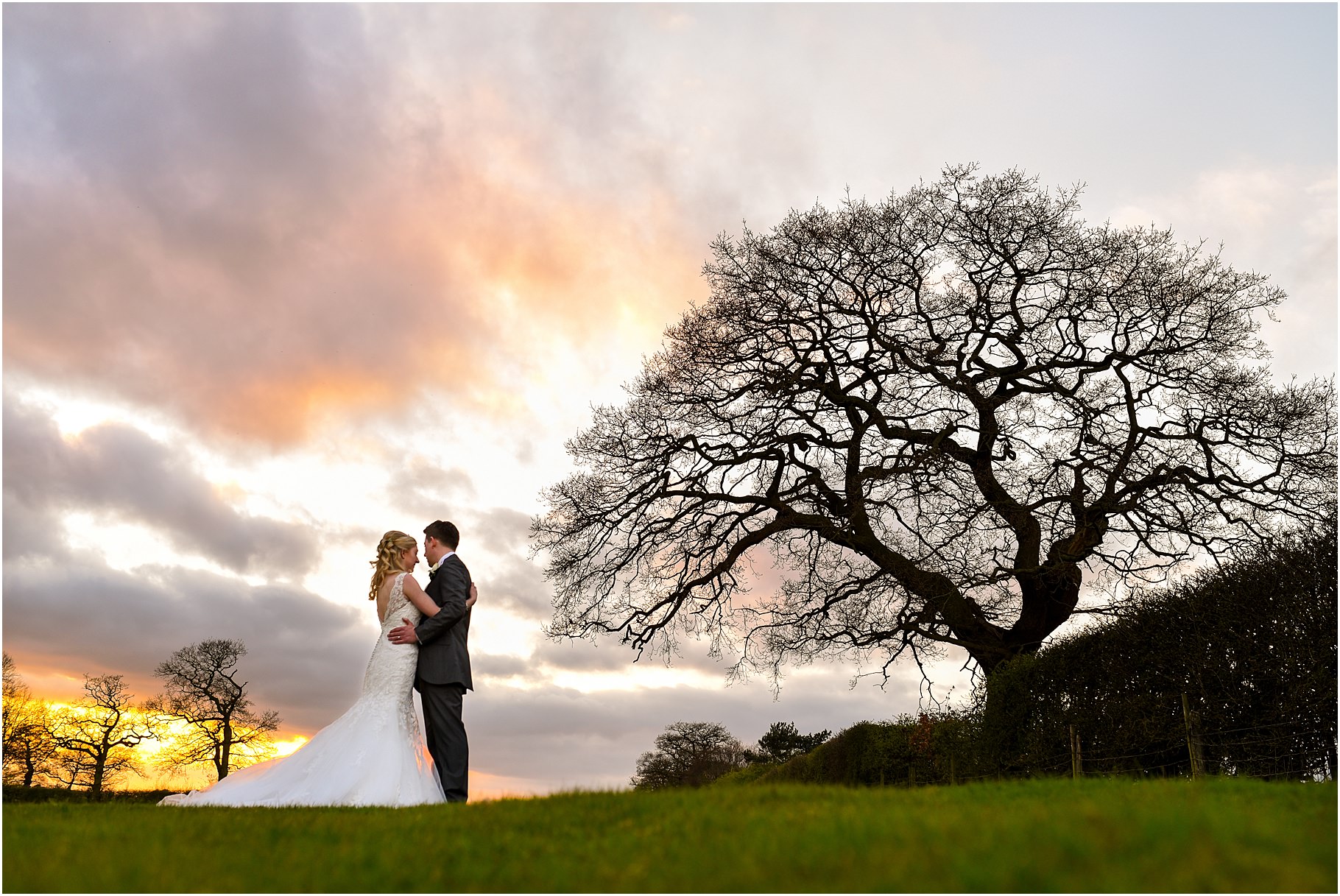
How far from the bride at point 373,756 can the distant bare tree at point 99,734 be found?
2336cm

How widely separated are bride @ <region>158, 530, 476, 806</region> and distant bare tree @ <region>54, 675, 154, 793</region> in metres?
23.4

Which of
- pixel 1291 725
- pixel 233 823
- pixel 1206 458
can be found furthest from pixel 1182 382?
pixel 233 823

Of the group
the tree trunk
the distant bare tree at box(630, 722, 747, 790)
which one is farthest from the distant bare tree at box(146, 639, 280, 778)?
the distant bare tree at box(630, 722, 747, 790)

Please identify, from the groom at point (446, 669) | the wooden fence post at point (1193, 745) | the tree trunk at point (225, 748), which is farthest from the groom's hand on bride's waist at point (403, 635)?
the tree trunk at point (225, 748)

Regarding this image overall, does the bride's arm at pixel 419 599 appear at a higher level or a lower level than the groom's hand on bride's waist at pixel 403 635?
higher

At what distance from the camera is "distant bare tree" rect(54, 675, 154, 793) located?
89.6 ft

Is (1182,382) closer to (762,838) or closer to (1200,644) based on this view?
(1200,644)

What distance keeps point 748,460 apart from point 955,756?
21.0 feet

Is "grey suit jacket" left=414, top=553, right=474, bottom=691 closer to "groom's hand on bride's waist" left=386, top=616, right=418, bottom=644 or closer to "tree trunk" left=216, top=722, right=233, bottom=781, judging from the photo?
"groom's hand on bride's waist" left=386, top=616, right=418, bottom=644

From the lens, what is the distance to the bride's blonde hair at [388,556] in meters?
9.14

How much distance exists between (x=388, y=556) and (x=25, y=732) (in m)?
24.9

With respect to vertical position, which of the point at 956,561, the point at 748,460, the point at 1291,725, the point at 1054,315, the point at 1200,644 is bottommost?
the point at 1291,725

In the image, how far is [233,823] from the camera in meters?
5.87

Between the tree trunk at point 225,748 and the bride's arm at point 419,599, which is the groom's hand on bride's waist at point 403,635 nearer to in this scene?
the bride's arm at point 419,599
